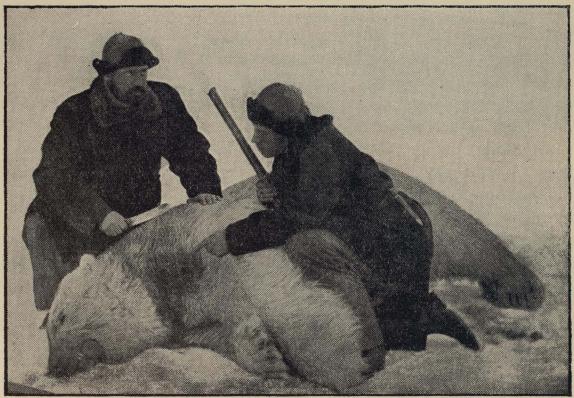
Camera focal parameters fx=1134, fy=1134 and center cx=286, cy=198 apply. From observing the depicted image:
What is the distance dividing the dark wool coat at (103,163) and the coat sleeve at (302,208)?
38cm

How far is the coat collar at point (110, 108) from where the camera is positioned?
22.1ft

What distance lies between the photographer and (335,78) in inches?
270

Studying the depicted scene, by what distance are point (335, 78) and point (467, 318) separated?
Answer: 5.38 ft

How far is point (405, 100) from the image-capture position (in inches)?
270

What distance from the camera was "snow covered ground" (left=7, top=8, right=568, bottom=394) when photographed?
6.77m

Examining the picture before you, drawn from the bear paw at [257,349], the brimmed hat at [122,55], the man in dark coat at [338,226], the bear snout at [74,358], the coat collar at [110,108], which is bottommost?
the bear paw at [257,349]

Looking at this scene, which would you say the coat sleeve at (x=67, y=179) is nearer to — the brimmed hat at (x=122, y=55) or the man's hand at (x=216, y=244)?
the brimmed hat at (x=122, y=55)

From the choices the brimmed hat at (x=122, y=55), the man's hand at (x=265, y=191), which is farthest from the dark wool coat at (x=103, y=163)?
the man's hand at (x=265, y=191)

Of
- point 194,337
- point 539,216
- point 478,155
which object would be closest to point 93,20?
point 194,337

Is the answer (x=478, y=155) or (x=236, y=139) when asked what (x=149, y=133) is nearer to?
(x=236, y=139)

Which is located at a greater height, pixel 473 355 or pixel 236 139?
pixel 236 139

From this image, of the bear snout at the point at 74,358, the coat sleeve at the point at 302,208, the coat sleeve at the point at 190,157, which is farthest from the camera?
the coat sleeve at the point at 190,157

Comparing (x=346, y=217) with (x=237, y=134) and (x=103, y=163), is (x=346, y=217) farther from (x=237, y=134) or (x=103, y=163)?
(x=103, y=163)

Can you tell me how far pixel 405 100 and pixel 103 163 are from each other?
73.0 inches
